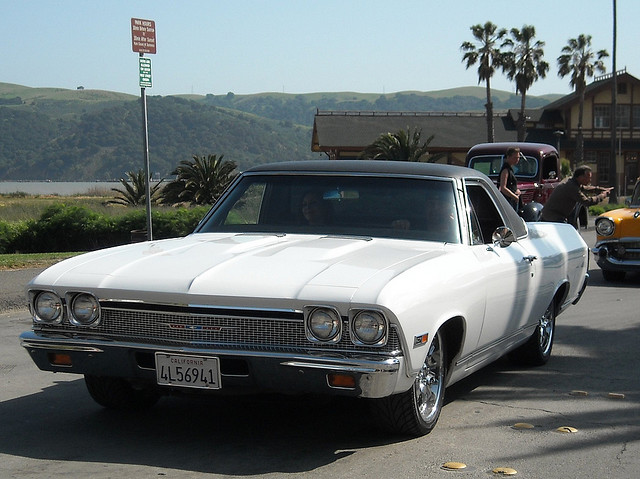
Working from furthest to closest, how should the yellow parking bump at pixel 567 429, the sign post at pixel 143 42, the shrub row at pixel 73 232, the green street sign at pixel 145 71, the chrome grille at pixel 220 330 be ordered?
1. the shrub row at pixel 73 232
2. the green street sign at pixel 145 71
3. the sign post at pixel 143 42
4. the yellow parking bump at pixel 567 429
5. the chrome grille at pixel 220 330

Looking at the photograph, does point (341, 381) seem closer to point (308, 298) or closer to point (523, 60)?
point (308, 298)

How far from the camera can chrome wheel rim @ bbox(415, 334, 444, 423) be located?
17.5 feet

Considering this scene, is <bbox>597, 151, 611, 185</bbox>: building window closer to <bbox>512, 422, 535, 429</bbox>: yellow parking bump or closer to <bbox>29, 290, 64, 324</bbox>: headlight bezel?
<bbox>512, 422, 535, 429</bbox>: yellow parking bump

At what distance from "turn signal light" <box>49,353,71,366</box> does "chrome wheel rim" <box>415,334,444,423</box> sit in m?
1.91

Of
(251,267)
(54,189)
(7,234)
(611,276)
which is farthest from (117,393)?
(54,189)

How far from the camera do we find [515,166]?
66.7 ft

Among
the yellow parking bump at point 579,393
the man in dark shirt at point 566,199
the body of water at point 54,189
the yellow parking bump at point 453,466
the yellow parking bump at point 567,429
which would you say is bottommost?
the body of water at point 54,189

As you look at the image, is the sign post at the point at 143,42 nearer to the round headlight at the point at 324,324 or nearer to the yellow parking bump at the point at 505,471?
the round headlight at the point at 324,324

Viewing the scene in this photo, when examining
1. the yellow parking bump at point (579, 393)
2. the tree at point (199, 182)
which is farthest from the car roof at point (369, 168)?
the tree at point (199, 182)

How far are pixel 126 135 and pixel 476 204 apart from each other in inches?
7553

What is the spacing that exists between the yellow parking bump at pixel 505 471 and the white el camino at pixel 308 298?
560 millimetres

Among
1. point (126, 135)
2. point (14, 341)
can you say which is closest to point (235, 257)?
point (14, 341)

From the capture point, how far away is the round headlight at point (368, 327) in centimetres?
474

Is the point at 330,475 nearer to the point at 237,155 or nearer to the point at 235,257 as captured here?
the point at 235,257
